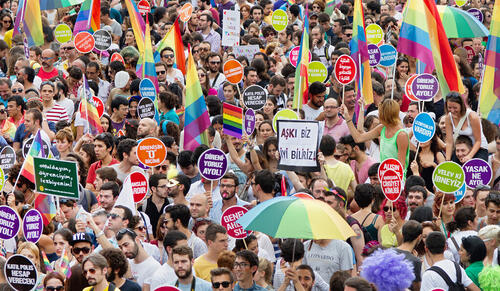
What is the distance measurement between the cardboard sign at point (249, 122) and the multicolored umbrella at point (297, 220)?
396 cm

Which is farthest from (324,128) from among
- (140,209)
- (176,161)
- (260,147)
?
(140,209)

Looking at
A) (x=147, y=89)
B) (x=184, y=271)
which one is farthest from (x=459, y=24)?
(x=184, y=271)

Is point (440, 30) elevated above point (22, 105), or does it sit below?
above

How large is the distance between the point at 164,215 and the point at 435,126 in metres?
3.41

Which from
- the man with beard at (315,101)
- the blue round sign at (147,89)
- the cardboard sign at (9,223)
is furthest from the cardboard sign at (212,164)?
the blue round sign at (147,89)

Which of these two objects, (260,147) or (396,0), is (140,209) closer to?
(260,147)

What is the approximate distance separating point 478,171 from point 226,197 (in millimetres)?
2595

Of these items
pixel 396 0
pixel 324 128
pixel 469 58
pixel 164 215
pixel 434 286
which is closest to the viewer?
pixel 434 286

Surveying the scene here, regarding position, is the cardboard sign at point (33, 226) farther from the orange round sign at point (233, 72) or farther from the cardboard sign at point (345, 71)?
the orange round sign at point (233, 72)

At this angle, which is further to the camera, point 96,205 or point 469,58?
point 469,58

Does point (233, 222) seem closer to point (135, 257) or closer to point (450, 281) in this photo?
point (135, 257)

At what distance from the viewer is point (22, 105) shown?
14.6m

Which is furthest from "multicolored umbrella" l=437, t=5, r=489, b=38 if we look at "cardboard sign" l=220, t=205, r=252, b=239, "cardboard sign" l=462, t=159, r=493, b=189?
"cardboard sign" l=220, t=205, r=252, b=239

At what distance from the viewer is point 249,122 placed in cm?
1320
